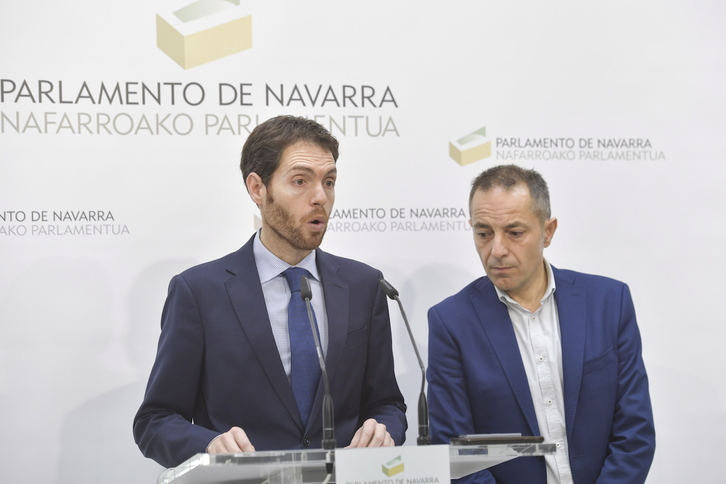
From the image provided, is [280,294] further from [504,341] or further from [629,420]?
[629,420]

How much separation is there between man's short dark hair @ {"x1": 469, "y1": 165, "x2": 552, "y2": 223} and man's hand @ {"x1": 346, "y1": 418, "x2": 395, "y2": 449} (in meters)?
1.11

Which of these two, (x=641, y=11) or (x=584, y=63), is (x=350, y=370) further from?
(x=641, y=11)

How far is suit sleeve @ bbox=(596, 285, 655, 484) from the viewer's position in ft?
10.1

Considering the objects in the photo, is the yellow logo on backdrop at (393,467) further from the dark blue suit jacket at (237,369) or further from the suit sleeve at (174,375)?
the suit sleeve at (174,375)

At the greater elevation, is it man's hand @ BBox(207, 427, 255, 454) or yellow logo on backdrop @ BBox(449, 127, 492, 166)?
yellow logo on backdrop @ BBox(449, 127, 492, 166)

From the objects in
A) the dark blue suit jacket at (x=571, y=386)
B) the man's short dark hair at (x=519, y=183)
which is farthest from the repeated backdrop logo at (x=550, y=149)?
the dark blue suit jacket at (x=571, y=386)

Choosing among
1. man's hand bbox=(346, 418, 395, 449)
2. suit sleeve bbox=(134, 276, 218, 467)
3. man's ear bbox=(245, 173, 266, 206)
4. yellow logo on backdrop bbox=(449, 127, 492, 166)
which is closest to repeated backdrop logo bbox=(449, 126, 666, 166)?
yellow logo on backdrop bbox=(449, 127, 492, 166)

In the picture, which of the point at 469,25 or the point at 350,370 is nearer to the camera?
the point at 350,370

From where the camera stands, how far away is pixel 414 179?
4.19 m

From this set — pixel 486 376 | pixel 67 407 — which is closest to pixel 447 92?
pixel 486 376

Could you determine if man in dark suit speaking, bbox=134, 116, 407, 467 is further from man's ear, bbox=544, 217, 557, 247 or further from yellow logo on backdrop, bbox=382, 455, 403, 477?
yellow logo on backdrop, bbox=382, 455, 403, 477

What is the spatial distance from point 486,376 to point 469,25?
6.40 ft

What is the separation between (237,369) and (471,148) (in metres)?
1.79

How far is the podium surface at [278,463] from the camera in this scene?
204 cm
